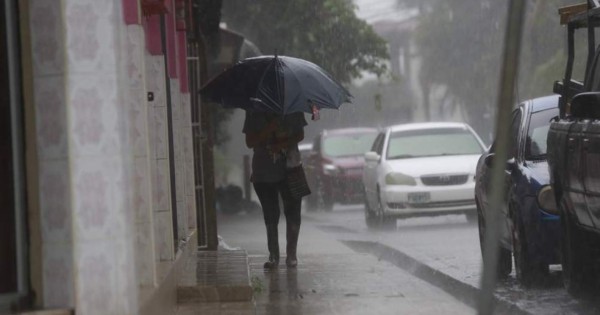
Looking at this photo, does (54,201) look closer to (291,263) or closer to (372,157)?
(291,263)

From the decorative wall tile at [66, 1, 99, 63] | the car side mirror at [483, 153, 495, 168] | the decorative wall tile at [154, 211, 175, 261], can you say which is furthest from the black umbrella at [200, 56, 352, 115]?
the decorative wall tile at [66, 1, 99, 63]

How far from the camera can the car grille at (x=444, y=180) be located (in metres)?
19.6

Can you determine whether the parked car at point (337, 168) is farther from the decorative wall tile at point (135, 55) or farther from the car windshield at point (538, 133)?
the decorative wall tile at point (135, 55)

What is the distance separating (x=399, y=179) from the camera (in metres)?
19.7

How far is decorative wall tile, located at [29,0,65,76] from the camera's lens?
5.71 m

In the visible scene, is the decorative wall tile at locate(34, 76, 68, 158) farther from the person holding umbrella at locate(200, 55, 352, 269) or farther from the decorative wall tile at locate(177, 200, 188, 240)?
the person holding umbrella at locate(200, 55, 352, 269)

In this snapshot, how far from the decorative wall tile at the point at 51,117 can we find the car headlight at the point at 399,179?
46.5ft

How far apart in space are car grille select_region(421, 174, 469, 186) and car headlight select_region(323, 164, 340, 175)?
884cm

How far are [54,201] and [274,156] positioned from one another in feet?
21.2

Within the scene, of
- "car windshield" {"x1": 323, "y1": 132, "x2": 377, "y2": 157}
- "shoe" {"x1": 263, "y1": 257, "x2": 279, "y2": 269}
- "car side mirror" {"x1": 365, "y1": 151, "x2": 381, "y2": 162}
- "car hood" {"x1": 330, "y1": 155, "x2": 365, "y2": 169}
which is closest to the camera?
"shoe" {"x1": 263, "y1": 257, "x2": 279, "y2": 269}

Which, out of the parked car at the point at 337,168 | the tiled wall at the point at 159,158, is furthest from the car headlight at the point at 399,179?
the tiled wall at the point at 159,158

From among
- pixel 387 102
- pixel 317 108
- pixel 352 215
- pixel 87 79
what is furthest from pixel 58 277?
pixel 387 102

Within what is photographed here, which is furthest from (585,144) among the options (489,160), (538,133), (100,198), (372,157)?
(372,157)

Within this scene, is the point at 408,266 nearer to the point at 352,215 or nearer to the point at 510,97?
the point at 510,97
